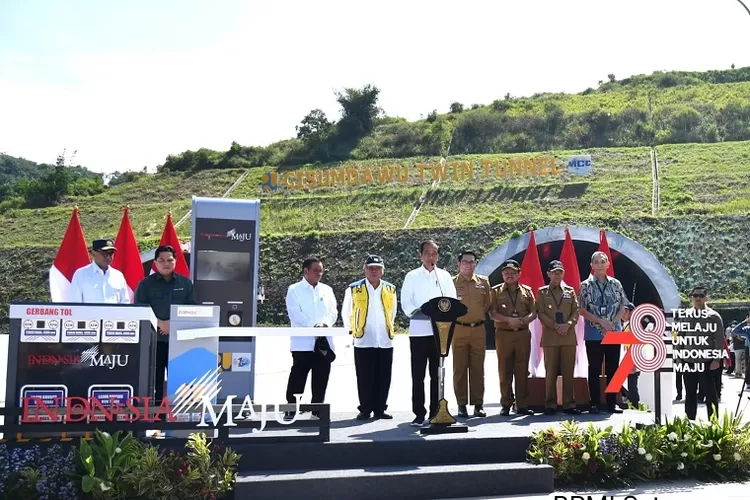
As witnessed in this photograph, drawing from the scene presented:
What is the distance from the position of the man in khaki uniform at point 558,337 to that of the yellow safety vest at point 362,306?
1895 millimetres

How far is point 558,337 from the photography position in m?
A: 9.20

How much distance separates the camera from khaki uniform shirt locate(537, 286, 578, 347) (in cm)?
921

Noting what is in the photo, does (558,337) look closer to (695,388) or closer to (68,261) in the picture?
(695,388)

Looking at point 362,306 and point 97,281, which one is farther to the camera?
point 362,306

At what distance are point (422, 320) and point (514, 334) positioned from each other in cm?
159

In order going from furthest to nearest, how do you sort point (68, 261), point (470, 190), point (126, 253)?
point (470, 190), point (126, 253), point (68, 261)

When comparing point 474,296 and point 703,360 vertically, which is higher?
point 474,296

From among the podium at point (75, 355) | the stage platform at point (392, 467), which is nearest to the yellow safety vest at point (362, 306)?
the stage platform at point (392, 467)

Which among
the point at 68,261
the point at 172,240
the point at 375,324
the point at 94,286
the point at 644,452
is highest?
the point at 172,240

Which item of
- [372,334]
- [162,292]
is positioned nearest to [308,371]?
[372,334]

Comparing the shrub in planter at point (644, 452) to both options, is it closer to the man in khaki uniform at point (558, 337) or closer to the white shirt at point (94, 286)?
the man in khaki uniform at point (558, 337)

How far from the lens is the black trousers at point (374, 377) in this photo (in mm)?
8484

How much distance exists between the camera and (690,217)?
89.0 feet

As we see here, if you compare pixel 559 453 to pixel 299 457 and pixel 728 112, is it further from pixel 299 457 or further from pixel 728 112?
pixel 728 112
